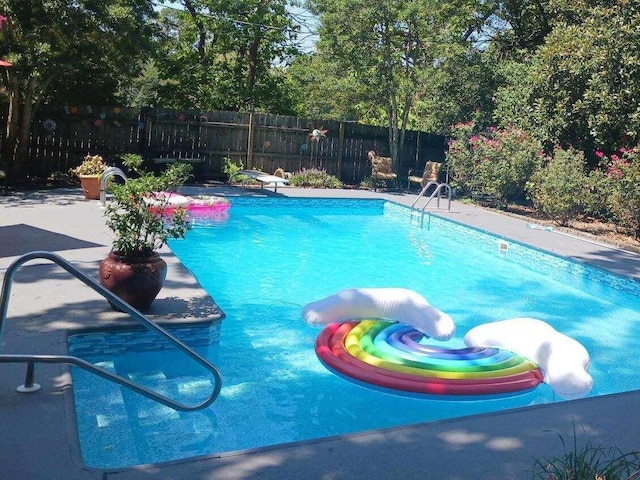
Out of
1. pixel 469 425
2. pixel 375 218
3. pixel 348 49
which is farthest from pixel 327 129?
pixel 469 425

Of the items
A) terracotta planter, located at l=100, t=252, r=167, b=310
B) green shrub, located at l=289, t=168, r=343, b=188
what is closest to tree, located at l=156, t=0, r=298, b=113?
green shrub, located at l=289, t=168, r=343, b=188

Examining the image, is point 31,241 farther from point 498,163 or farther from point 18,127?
point 498,163

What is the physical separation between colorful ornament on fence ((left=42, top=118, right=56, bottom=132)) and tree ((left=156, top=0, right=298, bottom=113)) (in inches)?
221

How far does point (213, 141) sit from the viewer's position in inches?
642

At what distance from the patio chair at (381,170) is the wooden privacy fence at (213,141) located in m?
1.26

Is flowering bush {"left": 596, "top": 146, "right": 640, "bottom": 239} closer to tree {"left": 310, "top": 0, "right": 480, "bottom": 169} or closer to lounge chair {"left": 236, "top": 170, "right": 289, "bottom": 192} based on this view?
lounge chair {"left": 236, "top": 170, "right": 289, "bottom": 192}

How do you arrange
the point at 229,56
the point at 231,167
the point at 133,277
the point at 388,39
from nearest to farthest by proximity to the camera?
1. the point at 133,277
2. the point at 231,167
3. the point at 388,39
4. the point at 229,56

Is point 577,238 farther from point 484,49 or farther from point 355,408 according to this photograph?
point 484,49

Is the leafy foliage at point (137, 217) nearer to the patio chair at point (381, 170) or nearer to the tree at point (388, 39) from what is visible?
the patio chair at point (381, 170)

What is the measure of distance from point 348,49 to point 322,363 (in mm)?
12143

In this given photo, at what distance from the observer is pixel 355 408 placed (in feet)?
15.6

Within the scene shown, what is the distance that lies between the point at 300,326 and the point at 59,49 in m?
7.86

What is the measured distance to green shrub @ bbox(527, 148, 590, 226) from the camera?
11812 mm

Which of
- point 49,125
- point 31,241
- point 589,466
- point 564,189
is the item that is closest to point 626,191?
point 564,189
